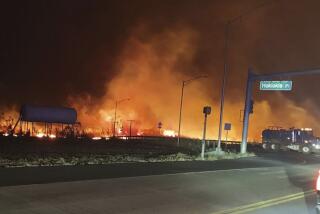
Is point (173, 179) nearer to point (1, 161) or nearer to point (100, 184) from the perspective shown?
point (100, 184)

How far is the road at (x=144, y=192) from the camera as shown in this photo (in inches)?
470

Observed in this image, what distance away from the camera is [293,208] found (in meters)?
12.9

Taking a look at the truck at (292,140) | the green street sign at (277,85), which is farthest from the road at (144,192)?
the truck at (292,140)

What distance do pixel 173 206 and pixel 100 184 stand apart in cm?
370

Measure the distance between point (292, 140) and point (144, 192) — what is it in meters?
44.7

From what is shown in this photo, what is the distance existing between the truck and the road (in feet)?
117

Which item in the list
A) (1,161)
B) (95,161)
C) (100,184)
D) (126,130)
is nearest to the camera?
(100,184)

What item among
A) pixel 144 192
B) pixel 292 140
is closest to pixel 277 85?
pixel 292 140

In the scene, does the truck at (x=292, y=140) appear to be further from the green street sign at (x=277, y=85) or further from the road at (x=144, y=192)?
the road at (x=144, y=192)

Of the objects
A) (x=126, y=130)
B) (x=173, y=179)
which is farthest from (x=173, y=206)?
(x=126, y=130)

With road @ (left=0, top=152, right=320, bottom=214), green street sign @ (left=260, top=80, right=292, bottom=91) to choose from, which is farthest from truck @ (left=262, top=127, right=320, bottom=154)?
road @ (left=0, top=152, right=320, bottom=214)

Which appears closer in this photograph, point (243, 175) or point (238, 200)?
point (238, 200)

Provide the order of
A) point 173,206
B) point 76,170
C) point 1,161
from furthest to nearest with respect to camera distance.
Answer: point 1,161, point 76,170, point 173,206

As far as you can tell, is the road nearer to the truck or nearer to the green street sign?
the green street sign
